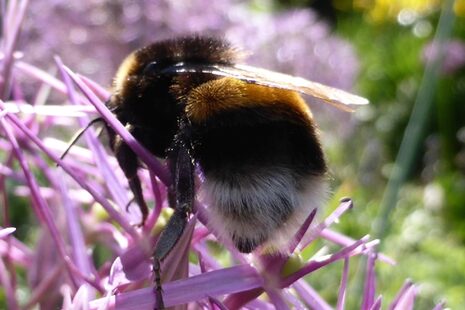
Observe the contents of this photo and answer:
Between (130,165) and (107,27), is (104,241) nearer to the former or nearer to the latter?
(130,165)

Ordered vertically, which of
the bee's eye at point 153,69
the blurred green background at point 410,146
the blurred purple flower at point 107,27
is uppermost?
the bee's eye at point 153,69

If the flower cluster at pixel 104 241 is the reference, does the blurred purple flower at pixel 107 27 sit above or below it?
below

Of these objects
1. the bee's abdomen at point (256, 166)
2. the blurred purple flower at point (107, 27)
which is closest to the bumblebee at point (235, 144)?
the bee's abdomen at point (256, 166)

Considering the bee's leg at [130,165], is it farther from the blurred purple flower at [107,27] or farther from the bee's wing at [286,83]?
the blurred purple flower at [107,27]

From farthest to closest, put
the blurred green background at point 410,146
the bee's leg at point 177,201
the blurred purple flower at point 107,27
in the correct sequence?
the blurred purple flower at point 107,27 → the blurred green background at point 410,146 → the bee's leg at point 177,201

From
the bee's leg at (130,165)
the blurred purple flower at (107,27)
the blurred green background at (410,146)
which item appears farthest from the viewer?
the blurred purple flower at (107,27)

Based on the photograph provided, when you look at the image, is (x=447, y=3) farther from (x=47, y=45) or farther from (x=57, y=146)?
(x=47, y=45)

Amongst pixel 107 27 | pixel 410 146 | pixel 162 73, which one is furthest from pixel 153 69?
pixel 107 27
